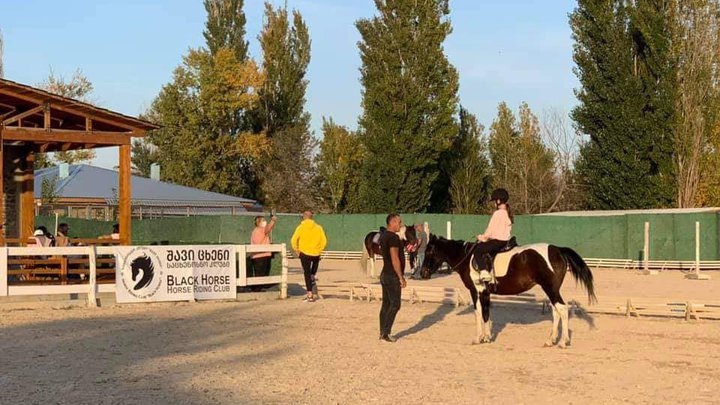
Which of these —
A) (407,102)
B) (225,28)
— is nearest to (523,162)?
(407,102)

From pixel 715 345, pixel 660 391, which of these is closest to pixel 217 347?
pixel 660 391

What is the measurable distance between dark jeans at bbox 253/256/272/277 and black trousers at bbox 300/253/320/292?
1.37 metres

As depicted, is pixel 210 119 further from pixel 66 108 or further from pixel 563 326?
pixel 563 326

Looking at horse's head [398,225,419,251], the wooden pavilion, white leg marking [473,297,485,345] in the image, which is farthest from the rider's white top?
the wooden pavilion

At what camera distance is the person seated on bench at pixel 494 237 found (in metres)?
14.1

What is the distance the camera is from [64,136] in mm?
21562

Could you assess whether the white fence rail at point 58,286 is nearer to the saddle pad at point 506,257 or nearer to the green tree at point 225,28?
the saddle pad at point 506,257

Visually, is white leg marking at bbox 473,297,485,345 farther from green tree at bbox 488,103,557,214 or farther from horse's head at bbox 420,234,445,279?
green tree at bbox 488,103,557,214

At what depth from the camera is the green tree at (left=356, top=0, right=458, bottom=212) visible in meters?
52.1

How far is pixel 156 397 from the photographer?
972cm

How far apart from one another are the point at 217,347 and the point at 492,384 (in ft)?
15.5

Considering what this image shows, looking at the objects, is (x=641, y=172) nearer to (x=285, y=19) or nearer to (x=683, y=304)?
(x=683, y=304)

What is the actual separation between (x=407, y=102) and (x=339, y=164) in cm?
1618

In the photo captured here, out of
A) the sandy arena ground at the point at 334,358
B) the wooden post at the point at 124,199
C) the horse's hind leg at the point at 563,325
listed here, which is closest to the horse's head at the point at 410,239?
the sandy arena ground at the point at 334,358
